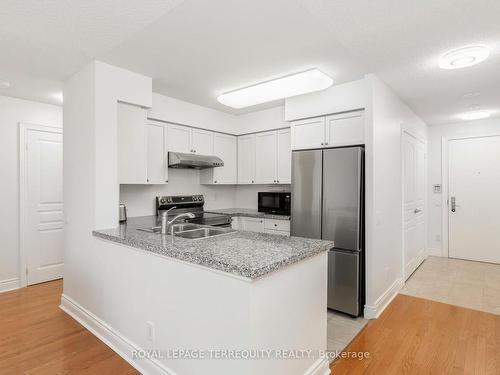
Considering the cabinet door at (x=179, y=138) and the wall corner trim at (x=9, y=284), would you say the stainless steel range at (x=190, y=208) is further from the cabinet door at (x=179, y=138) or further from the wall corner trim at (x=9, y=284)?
the wall corner trim at (x=9, y=284)

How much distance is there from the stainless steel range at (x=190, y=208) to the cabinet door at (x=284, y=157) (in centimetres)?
94

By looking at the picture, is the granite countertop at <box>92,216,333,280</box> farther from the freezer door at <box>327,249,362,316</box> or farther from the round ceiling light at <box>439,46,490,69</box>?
the round ceiling light at <box>439,46,490,69</box>

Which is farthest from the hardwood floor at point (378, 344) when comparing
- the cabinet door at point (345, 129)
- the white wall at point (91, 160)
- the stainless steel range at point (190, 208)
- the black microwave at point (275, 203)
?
the cabinet door at point (345, 129)

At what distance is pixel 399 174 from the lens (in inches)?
140

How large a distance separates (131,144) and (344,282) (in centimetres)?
255

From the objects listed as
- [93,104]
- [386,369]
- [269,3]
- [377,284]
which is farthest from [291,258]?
[93,104]

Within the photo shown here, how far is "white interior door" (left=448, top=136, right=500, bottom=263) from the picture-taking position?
466cm

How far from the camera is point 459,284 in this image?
377cm

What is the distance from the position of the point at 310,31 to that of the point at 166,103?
211cm

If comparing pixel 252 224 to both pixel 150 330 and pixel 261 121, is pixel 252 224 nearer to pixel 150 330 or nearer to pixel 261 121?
pixel 261 121

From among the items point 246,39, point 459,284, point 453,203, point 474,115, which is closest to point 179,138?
point 246,39

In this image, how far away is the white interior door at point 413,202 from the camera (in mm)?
3822

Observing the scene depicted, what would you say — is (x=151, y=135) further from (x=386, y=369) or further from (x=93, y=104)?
(x=386, y=369)

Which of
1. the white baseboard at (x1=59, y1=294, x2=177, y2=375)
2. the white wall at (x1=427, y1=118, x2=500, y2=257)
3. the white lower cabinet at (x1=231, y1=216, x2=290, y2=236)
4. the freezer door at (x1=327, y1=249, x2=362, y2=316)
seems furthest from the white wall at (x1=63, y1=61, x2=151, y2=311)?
the white wall at (x1=427, y1=118, x2=500, y2=257)
